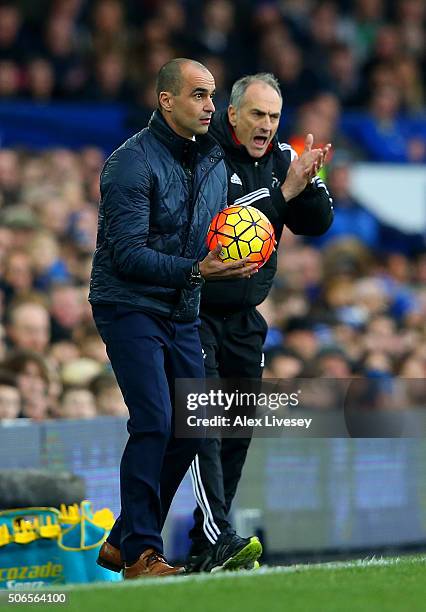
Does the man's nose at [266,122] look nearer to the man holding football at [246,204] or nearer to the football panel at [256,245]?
the man holding football at [246,204]

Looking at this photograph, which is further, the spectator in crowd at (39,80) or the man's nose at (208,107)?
the spectator in crowd at (39,80)

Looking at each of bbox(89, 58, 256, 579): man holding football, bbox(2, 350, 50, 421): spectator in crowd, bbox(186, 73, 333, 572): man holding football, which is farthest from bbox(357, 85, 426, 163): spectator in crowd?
bbox(89, 58, 256, 579): man holding football

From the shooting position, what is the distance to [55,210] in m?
12.3

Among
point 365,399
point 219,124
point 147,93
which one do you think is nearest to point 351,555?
point 365,399

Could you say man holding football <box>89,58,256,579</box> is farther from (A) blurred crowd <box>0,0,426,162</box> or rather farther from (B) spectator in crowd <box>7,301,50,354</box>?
(A) blurred crowd <box>0,0,426,162</box>

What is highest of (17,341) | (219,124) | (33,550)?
(219,124)

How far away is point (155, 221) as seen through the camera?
6.70 m

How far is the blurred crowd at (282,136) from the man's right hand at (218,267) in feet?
9.93

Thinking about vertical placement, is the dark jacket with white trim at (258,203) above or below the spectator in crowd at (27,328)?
above

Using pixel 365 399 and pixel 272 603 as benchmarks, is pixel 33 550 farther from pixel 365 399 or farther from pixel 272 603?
pixel 365 399

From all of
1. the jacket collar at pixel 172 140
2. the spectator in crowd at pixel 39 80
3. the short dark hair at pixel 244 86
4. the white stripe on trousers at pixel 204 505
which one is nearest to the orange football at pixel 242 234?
the jacket collar at pixel 172 140

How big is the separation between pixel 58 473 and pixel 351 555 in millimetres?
2881

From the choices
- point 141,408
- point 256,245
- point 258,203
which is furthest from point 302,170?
point 141,408

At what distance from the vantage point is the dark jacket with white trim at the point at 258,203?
7.39 m
